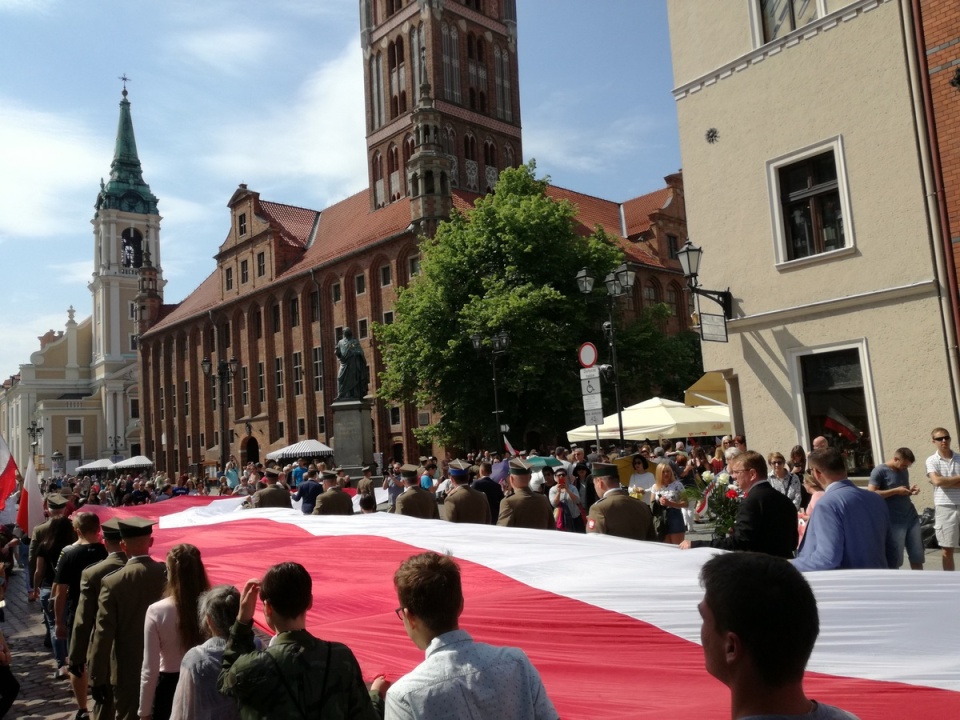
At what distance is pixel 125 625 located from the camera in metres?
5.23

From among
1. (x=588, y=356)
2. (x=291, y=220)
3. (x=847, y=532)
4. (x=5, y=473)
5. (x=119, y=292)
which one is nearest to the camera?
(x=847, y=532)

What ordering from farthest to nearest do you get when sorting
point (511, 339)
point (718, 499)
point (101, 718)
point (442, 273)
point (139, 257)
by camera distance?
point (139, 257) → point (442, 273) → point (511, 339) → point (718, 499) → point (101, 718)

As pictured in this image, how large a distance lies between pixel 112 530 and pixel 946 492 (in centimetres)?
810

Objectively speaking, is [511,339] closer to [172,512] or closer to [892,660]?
[172,512]

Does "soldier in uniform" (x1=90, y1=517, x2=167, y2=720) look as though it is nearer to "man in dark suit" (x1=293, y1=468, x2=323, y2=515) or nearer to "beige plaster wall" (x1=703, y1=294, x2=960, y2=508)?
"man in dark suit" (x1=293, y1=468, x2=323, y2=515)

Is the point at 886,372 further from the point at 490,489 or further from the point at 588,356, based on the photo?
the point at 490,489

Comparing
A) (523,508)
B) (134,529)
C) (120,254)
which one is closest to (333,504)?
(523,508)

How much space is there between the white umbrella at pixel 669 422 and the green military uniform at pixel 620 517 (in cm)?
882

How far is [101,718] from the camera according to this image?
544 centimetres

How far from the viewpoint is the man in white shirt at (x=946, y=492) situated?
8.93 meters

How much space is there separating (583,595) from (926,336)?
8.96m

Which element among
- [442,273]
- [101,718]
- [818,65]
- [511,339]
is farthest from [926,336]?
[442,273]

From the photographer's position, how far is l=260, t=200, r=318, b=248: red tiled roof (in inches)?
2213

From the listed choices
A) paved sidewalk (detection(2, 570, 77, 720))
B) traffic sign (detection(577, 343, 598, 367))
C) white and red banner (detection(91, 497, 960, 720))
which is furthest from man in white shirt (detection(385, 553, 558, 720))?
traffic sign (detection(577, 343, 598, 367))
